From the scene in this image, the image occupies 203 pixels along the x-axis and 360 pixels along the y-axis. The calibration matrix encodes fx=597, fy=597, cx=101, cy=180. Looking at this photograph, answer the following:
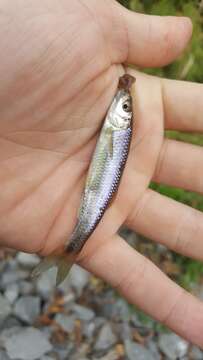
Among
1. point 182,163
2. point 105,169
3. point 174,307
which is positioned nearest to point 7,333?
point 174,307

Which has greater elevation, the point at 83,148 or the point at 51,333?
the point at 83,148

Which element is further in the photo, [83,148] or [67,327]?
[67,327]

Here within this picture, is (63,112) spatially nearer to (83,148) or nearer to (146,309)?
(83,148)

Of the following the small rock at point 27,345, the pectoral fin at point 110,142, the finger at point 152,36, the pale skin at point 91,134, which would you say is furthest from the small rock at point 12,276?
the finger at point 152,36

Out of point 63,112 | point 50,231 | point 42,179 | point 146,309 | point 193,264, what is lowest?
point 193,264

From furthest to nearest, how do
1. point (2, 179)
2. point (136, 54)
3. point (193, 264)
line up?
point (193, 264), point (136, 54), point (2, 179)

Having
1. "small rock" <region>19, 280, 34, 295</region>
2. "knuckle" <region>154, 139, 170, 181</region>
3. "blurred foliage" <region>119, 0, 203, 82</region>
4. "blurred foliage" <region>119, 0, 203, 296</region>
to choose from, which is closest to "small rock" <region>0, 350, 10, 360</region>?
"small rock" <region>19, 280, 34, 295</region>

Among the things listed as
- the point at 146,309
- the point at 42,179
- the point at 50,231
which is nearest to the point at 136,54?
the point at 42,179

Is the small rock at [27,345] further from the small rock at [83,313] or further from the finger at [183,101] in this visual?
the finger at [183,101]
